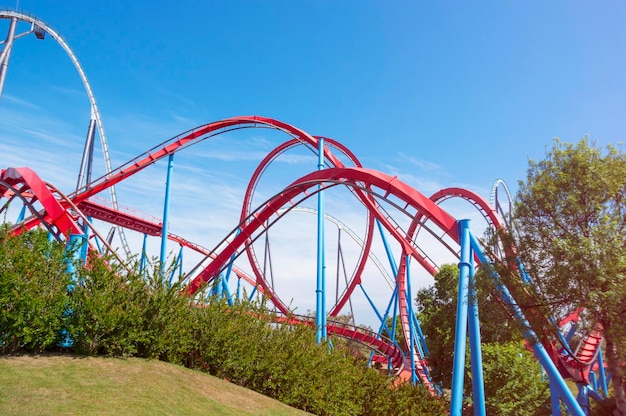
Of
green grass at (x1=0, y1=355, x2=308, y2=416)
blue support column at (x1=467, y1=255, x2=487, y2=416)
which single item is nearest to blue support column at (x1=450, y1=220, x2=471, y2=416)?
blue support column at (x1=467, y1=255, x2=487, y2=416)

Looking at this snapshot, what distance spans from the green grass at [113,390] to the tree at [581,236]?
5251 millimetres

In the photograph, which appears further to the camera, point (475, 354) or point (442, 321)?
point (442, 321)

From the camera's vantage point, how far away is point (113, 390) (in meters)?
6.79

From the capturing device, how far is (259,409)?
805 centimetres

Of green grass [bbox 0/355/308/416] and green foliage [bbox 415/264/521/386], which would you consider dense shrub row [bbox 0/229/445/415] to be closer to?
green grass [bbox 0/355/308/416]

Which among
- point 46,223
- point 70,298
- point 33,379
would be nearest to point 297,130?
point 46,223

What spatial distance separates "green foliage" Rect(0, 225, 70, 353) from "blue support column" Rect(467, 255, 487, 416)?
7.51m

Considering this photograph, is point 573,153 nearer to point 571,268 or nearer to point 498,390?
point 571,268

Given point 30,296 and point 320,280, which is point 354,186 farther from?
point 30,296

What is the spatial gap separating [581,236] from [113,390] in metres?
7.92

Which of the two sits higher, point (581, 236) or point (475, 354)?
point (581, 236)

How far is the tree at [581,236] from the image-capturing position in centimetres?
796

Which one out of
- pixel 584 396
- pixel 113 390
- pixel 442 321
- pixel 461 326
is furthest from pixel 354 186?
pixel 442 321

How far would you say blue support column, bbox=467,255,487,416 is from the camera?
9164 millimetres
